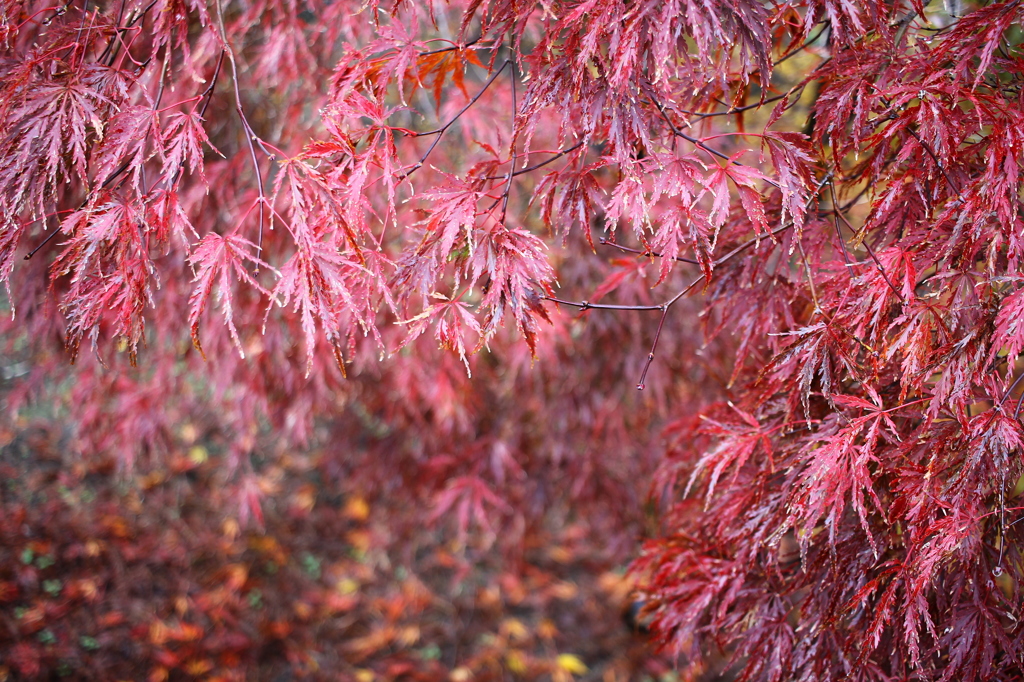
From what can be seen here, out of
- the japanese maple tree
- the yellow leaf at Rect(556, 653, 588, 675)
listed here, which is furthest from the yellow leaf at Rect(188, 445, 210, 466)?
the japanese maple tree

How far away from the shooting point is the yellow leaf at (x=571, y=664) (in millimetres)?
3031

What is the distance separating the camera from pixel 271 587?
10.1ft

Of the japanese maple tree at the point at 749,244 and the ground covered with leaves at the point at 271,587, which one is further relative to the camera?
the ground covered with leaves at the point at 271,587

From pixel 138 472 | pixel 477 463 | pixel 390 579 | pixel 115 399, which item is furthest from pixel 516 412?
pixel 138 472

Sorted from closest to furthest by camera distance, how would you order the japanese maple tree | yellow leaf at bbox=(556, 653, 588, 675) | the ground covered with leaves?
the japanese maple tree
the ground covered with leaves
yellow leaf at bbox=(556, 653, 588, 675)

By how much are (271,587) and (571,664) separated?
5.06 ft

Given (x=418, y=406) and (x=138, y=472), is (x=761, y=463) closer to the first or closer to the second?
(x=418, y=406)

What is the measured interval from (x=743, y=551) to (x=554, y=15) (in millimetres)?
1141

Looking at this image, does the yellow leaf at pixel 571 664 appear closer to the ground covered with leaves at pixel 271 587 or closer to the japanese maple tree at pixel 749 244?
the ground covered with leaves at pixel 271 587

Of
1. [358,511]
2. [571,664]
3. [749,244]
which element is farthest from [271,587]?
[749,244]

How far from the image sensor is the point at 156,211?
3.59ft

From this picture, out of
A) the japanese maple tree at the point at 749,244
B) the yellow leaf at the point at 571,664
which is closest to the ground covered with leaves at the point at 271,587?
the yellow leaf at the point at 571,664

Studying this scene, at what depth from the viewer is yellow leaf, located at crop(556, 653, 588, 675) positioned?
3031mm

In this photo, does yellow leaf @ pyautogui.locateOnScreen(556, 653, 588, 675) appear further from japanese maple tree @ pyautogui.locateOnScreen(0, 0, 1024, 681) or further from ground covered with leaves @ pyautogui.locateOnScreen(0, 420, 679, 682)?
japanese maple tree @ pyautogui.locateOnScreen(0, 0, 1024, 681)
